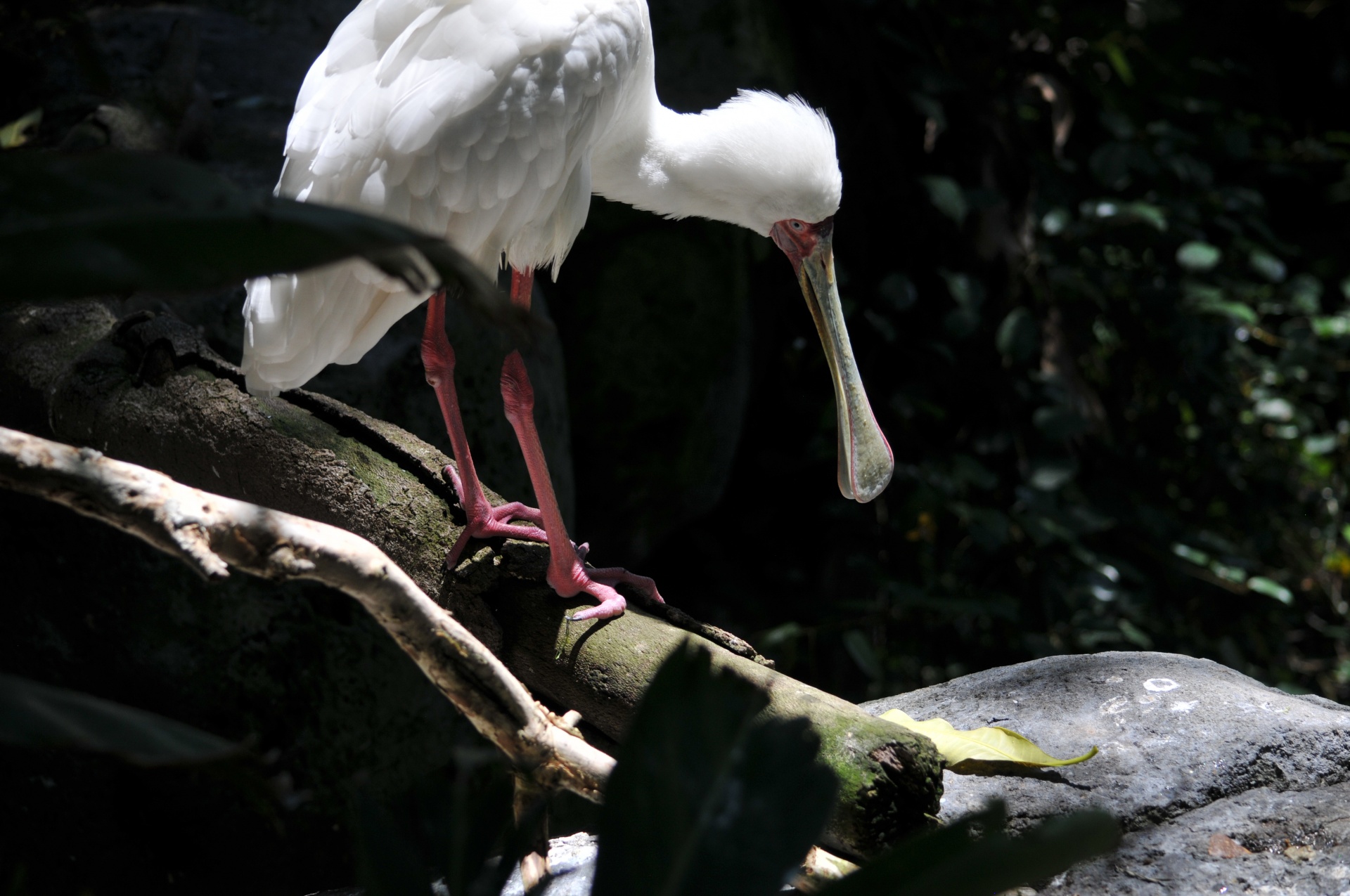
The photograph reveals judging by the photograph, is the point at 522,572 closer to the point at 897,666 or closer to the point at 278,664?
the point at 278,664

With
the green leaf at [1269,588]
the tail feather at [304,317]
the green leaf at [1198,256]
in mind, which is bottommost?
the green leaf at [1269,588]

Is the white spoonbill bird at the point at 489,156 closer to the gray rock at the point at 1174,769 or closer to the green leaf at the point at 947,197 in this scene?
the gray rock at the point at 1174,769

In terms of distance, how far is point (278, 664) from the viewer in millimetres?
2367

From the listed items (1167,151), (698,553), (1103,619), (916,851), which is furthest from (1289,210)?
(916,851)

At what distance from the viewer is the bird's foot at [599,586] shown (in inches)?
63.7

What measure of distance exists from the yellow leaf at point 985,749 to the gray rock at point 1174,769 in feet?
0.20

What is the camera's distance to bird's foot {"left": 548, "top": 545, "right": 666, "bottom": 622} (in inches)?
63.7

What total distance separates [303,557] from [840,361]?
152cm

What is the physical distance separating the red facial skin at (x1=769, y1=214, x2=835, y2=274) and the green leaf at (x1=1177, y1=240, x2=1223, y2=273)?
1.40 meters

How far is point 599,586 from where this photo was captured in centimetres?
169

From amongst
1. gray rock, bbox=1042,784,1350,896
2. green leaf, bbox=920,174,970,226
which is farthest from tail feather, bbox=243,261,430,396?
green leaf, bbox=920,174,970,226

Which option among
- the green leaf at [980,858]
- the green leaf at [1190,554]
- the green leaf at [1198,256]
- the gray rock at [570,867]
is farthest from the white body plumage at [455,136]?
the green leaf at [1190,554]

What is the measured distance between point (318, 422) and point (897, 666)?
2.45 meters

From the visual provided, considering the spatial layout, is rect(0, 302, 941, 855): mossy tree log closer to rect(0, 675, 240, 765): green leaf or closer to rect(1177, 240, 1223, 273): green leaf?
rect(0, 675, 240, 765): green leaf
